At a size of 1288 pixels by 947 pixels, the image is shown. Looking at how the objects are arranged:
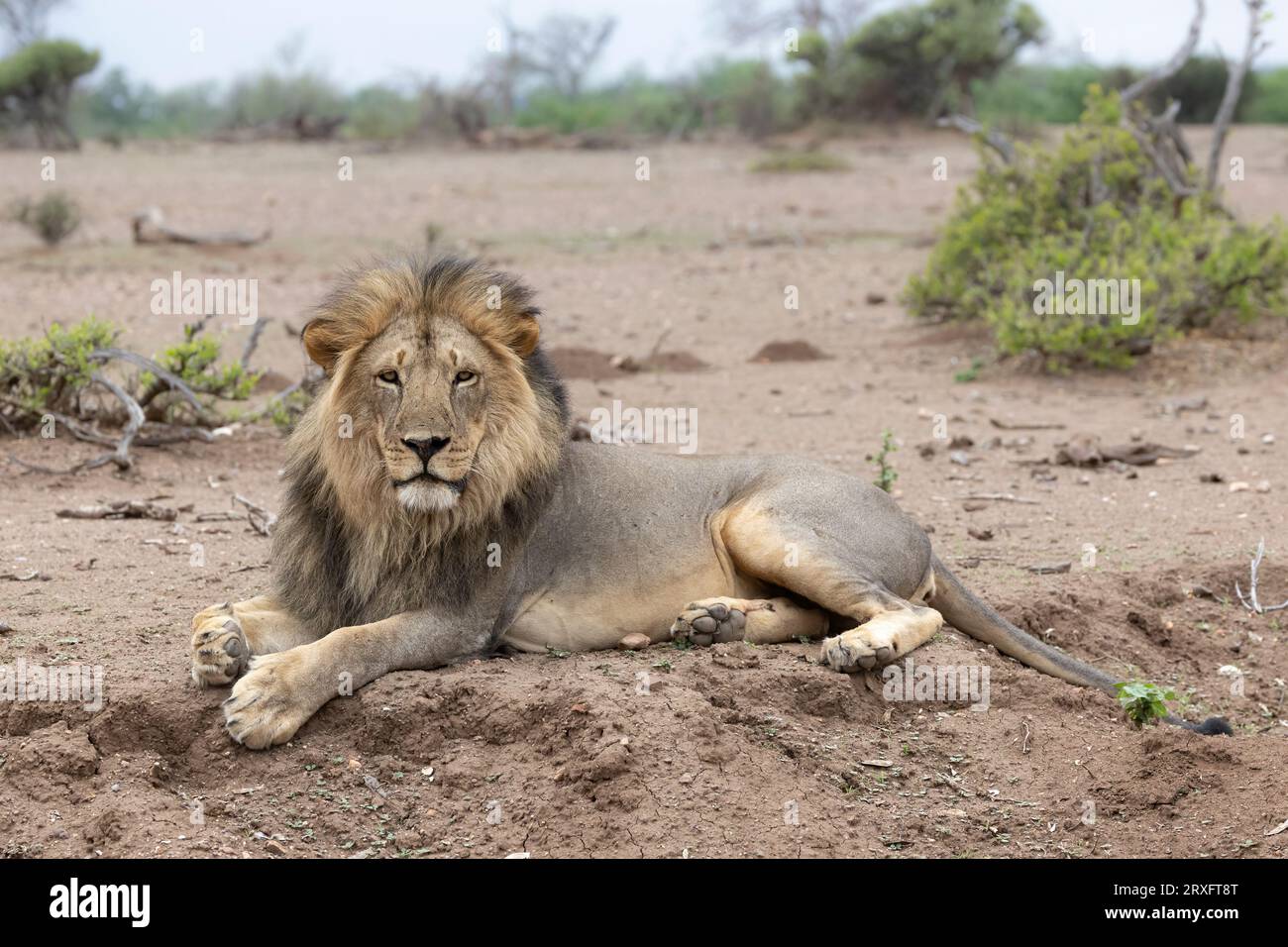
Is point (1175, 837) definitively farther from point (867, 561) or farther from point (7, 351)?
point (7, 351)

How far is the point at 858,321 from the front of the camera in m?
13.1

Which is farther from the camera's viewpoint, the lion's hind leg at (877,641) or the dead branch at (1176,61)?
the dead branch at (1176,61)

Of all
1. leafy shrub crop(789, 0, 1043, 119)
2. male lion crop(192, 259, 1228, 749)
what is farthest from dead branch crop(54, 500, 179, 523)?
leafy shrub crop(789, 0, 1043, 119)

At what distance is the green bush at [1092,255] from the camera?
10.6 m

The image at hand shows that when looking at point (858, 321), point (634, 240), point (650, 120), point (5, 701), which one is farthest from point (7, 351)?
point (650, 120)

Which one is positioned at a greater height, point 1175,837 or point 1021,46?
point 1021,46

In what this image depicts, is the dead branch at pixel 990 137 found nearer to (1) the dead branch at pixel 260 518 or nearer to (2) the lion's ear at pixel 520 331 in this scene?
(1) the dead branch at pixel 260 518

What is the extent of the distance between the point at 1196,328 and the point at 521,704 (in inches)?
326

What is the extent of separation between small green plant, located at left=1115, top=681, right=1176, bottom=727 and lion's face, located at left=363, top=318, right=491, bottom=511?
205 centimetres

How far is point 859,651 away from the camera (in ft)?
16.0

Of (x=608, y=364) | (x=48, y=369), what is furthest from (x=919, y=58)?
(x=48, y=369)

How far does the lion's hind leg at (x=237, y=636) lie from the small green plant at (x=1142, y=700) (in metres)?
2.46

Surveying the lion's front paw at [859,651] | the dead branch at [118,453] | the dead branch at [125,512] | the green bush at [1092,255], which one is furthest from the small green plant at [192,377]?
the green bush at [1092,255]

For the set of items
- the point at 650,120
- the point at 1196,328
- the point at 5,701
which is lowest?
the point at 5,701
